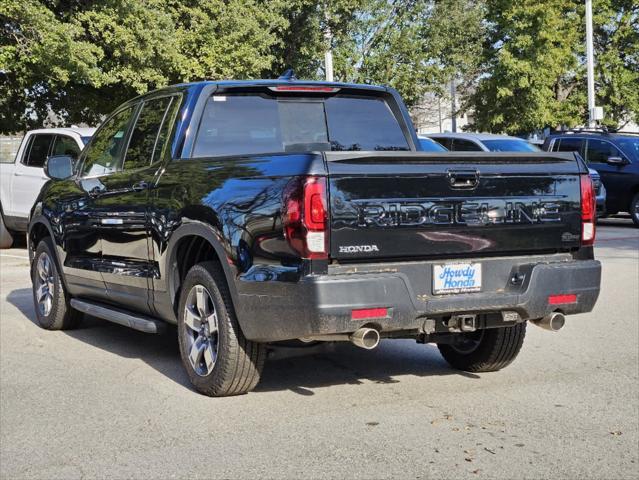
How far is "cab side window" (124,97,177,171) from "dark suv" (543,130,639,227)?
14054 millimetres

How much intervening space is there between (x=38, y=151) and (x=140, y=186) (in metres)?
9.61

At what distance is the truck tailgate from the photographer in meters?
5.03

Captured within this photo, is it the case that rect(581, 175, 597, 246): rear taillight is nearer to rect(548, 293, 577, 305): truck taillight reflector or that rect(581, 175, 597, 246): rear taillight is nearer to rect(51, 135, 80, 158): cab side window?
rect(548, 293, 577, 305): truck taillight reflector

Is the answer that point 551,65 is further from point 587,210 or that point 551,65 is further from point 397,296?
point 397,296

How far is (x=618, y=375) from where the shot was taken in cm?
646

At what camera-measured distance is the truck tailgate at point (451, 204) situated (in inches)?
198

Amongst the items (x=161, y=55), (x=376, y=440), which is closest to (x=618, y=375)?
(x=376, y=440)

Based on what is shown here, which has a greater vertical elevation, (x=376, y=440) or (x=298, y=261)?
(x=298, y=261)

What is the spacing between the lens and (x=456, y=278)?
537 cm

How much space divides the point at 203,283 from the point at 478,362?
6.68 feet

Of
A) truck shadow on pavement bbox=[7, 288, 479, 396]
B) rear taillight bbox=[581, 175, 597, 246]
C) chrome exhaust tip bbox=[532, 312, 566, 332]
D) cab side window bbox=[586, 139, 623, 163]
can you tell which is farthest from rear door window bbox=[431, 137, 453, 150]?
chrome exhaust tip bbox=[532, 312, 566, 332]

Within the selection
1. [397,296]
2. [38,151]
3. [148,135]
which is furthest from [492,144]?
[397,296]

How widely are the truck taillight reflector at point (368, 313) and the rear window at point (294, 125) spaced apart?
190 cm

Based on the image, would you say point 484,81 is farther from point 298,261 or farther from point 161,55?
point 298,261
